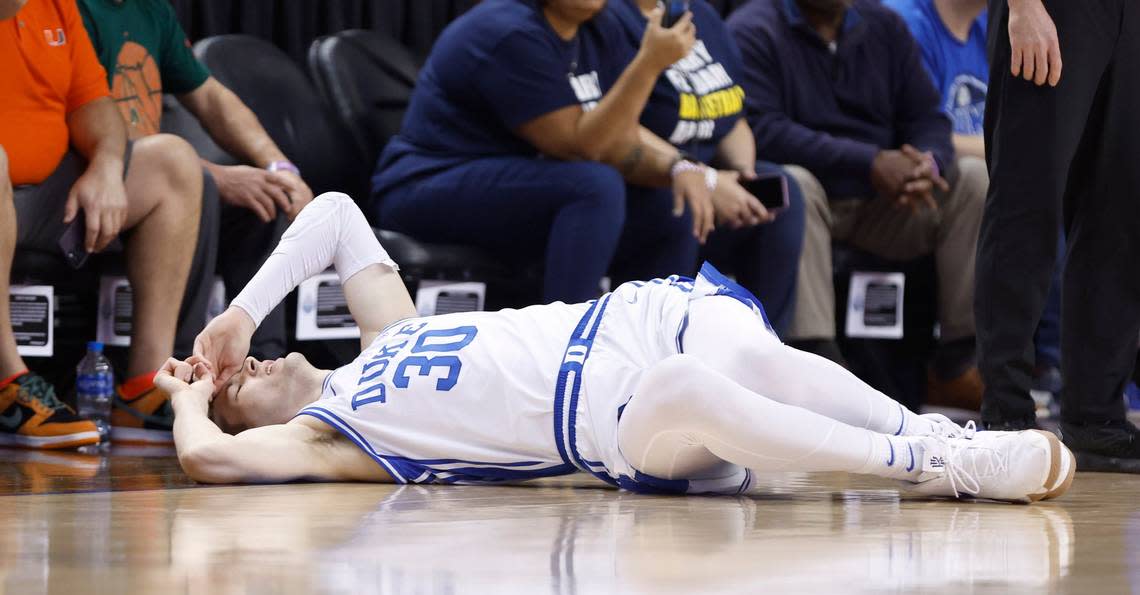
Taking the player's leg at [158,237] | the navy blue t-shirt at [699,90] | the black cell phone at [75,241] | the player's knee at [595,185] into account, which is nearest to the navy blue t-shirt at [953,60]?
the navy blue t-shirt at [699,90]

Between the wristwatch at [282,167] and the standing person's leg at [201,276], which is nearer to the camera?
the standing person's leg at [201,276]

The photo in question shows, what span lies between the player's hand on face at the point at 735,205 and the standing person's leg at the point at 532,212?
285 mm

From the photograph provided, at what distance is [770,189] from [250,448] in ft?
5.60

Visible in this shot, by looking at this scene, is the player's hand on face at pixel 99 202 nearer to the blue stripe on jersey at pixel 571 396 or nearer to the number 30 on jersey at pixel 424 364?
the number 30 on jersey at pixel 424 364

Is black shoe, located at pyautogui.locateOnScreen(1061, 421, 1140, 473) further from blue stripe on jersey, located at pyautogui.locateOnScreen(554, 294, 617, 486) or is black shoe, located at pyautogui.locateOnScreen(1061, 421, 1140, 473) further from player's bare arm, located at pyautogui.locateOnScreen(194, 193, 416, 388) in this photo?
player's bare arm, located at pyautogui.locateOnScreen(194, 193, 416, 388)

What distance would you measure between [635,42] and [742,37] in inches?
18.1

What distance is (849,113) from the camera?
3818mm

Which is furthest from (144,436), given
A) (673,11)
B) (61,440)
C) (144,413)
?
(673,11)

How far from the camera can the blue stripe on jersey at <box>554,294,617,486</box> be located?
1.83 metres

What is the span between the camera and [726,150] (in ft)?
11.8

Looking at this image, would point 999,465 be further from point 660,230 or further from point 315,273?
point 660,230

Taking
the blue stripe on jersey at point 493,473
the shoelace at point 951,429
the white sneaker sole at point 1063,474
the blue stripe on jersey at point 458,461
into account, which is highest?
the shoelace at point 951,429

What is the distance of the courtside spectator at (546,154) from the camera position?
3.08 m

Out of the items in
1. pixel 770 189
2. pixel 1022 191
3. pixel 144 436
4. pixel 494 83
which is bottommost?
pixel 144 436
